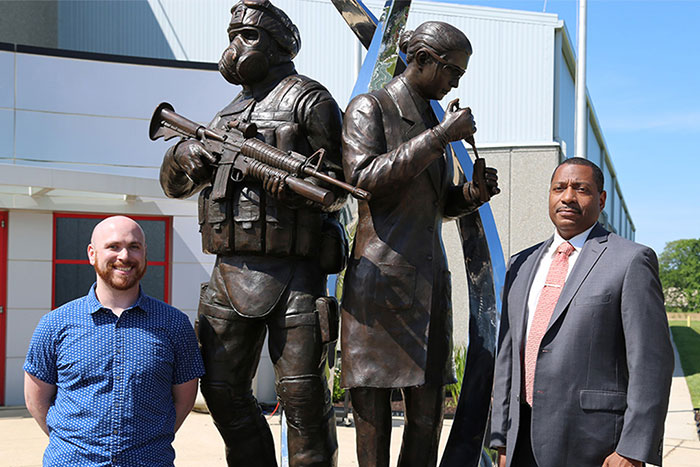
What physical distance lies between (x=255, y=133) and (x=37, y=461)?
14.5 ft

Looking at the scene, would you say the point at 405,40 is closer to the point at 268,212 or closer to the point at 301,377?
the point at 268,212

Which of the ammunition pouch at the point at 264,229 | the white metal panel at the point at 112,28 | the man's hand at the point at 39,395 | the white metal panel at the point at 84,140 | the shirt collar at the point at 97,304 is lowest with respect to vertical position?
the man's hand at the point at 39,395

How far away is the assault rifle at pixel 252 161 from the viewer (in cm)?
→ 309

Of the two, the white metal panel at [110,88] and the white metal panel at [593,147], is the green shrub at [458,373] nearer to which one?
the white metal panel at [110,88]

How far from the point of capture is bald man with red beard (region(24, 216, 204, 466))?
2.90m

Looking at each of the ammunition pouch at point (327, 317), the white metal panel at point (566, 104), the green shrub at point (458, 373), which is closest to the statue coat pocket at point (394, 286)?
the ammunition pouch at point (327, 317)

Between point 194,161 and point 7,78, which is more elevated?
point 7,78

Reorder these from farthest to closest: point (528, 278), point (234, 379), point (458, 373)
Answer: point (458, 373), point (234, 379), point (528, 278)

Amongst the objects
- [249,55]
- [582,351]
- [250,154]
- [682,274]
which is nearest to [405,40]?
[249,55]

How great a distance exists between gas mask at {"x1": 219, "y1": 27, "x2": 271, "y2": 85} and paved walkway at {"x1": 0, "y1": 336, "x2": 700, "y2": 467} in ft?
12.7

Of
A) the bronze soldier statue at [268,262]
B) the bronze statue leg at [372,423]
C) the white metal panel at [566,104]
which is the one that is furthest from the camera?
the white metal panel at [566,104]

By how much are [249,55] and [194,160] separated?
21.9 inches

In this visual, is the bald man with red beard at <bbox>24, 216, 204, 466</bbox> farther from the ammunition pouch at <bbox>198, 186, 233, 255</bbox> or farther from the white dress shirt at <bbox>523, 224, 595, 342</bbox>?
the white dress shirt at <bbox>523, 224, 595, 342</bbox>

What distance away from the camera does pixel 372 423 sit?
3.24 metres
